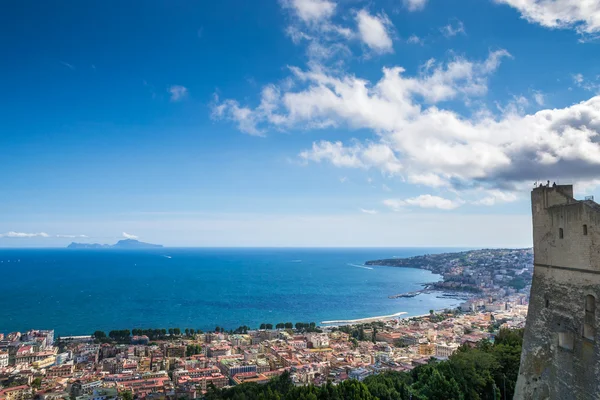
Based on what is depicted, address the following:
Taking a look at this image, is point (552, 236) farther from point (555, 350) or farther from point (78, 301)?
point (78, 301)

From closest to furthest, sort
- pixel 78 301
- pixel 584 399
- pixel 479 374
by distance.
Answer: pixel 584 399 < pixel 479 374 < pixel 78 301

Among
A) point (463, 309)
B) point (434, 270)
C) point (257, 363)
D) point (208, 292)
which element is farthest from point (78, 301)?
point (434, 270)

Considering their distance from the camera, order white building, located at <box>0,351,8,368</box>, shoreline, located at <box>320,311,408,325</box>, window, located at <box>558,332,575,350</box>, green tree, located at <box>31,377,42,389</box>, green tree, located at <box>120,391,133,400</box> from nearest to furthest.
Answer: window, located at <box>558,332,575,350</box> → green tree, located at <box>120,391,133,400</box> → green tree, located at <box>31,377,42,389</box> → white building, located at <box>0,351,8,368</box> → shoreline, located at <box>320,311,408,325</box>

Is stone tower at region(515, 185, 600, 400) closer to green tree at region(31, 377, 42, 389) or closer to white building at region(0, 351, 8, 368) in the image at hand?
green tree at region(31, 377, 42, 389)

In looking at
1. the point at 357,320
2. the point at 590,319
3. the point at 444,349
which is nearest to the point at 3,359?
the point at 444,349

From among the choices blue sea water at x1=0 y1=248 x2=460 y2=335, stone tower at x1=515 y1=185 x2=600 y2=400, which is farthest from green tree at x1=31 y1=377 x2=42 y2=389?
stone tower at x1=515 y1=185 x2=600 y2=400

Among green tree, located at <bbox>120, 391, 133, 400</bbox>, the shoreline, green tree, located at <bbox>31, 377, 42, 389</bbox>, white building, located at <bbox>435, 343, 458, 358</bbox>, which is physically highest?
white building, located at <bbox>435, 343, 458, 358</bbox>

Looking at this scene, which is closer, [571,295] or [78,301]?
[571,295]

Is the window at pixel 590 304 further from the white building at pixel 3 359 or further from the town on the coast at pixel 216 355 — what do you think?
the white building at pixel 3 359
